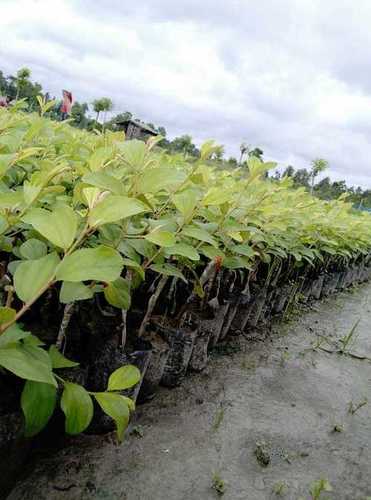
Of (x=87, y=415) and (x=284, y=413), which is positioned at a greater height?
(x=87, y=415)

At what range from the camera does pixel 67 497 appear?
3.90ft

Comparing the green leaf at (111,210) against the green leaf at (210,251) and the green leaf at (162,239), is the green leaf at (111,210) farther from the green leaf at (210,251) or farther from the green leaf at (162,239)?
the green leaf at (210,251)

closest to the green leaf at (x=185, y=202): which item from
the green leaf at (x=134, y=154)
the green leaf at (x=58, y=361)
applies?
the green leaf at (x=134, y=154)

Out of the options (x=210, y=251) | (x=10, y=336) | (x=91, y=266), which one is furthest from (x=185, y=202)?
(x=10, y=336)

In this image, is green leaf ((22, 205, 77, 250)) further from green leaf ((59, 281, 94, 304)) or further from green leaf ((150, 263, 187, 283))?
green leaf ((150, 263, 187, 283))

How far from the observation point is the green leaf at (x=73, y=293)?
0.76 m

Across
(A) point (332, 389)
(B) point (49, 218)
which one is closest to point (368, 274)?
(A) point (332, 389)

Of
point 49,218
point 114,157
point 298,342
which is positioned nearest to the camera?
point 49,218

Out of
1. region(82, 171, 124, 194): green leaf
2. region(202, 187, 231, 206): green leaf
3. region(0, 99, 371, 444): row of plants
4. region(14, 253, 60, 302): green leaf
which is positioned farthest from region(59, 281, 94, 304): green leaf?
region(202, 187, 231, 206): green leaf

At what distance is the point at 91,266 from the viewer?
649 millimetres

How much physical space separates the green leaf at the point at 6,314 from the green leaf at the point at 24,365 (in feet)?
0.19

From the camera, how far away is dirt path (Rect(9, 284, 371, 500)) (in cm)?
129

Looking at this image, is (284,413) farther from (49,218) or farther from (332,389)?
(49,218)

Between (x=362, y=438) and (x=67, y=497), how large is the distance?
1389mm
